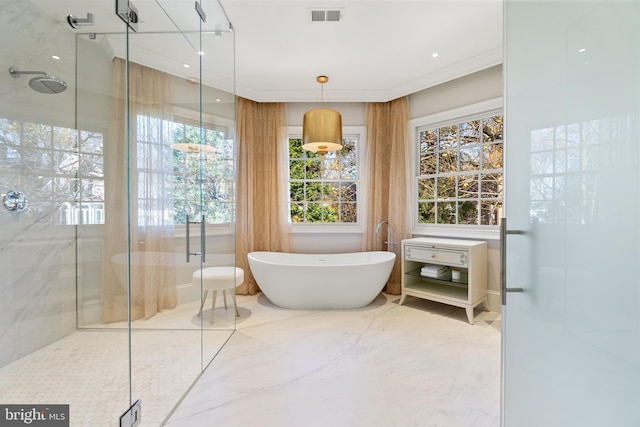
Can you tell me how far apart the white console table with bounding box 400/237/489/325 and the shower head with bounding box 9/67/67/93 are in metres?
3.36

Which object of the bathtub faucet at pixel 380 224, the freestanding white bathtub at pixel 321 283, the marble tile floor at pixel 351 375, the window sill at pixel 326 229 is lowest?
the marble tile floor at pixel 351 375

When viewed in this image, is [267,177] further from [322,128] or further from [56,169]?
→ [56,169]

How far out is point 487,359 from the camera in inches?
80.7

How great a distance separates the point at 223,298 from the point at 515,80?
2.56 m

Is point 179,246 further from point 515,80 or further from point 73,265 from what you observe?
point 515,80

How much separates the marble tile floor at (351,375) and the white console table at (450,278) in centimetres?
23

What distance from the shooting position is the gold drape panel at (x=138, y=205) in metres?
1.79

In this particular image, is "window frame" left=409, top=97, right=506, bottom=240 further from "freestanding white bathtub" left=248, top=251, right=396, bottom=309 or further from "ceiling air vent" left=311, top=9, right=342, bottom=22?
"ceiling air vent" left=311, top=9, right=342, bottom=22

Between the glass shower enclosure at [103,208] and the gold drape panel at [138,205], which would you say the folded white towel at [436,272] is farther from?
the gold drape panel at [138,205]

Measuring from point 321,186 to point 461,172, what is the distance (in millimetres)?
1890

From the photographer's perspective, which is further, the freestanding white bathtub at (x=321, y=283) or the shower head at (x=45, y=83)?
the freestanding white bathtub at (x=321, y=283)

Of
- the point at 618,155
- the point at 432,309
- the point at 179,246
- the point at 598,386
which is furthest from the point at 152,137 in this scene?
the point at 432,309

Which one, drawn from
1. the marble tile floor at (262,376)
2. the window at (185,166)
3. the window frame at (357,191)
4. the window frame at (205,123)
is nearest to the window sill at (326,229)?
the window frame at (357,191)

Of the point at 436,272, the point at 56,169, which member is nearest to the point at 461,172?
the point at 436,272
